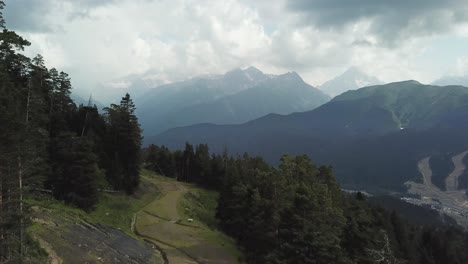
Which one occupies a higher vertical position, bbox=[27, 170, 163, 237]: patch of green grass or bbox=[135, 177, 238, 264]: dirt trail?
bbox=[27, 170, 163, 237]: patch of green grass

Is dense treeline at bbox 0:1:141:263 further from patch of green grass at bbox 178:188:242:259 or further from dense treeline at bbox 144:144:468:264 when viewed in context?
dense treeline at bbox 144:144:468:264

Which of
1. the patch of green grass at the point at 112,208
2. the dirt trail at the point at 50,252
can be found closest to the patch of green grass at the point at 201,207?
the patch of green grass at the point at 112,208

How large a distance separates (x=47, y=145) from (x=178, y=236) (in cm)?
1805

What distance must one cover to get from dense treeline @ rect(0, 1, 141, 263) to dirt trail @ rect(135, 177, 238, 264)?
743cm

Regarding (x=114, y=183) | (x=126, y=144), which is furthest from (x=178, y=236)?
(x=126, y=144)

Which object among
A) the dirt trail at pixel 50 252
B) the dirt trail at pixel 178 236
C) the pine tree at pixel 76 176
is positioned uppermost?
the pine tree at pixel 76 176

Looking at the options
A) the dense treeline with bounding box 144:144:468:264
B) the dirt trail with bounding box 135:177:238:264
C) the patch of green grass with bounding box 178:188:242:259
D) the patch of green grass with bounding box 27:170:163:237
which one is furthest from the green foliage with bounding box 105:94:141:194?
the dense treeline with bounding box 144:144:468:264

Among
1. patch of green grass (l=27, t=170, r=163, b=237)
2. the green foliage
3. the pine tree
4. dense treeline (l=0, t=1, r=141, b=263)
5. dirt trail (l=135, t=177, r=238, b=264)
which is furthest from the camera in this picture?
the green foliage

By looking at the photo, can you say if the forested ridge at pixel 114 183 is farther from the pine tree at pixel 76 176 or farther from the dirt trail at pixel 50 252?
the dirt trail at pixel 50 252

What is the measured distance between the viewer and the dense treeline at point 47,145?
26047mm

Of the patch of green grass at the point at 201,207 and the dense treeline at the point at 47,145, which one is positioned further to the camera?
the patch of green grass at the point at 201,207

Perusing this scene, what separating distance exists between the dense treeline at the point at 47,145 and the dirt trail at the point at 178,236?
743cm

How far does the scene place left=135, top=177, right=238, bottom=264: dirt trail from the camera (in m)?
42.0

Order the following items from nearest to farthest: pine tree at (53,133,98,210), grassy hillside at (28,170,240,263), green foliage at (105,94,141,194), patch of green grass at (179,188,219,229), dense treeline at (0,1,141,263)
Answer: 1. dense treeline at (0,1,141,263)
2. grassy hillside at (28,170,240,263)
3. pine tree at (53,133,98,210)
4. patch of green grass at (179,188,219,229)
5. green foliage at (105,94,141,194)
